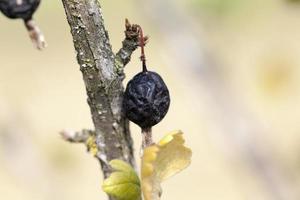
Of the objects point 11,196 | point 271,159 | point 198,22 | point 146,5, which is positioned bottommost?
point 271,159

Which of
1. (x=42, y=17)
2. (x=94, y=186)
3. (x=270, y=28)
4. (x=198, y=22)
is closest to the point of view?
(x=198, y=22)

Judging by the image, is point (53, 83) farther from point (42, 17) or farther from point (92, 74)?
point (92, 74)

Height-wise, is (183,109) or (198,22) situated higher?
(183,109)

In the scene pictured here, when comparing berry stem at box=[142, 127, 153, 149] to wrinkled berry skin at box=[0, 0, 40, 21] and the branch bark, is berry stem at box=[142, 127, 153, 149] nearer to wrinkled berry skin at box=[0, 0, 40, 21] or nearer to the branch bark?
the branch bark

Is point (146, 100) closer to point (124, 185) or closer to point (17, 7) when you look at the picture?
point (124, 185)

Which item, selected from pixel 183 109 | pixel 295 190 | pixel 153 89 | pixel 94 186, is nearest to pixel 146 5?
pixel 295 190
